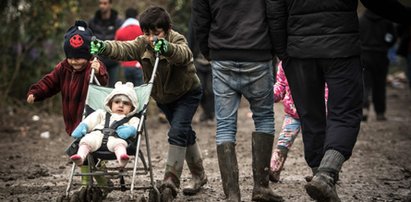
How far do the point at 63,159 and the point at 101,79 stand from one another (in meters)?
2.85

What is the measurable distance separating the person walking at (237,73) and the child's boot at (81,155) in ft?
3.53

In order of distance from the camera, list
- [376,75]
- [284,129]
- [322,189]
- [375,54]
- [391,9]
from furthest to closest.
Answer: [376,75], [375,54], [284,129], [391,9], [322,189]

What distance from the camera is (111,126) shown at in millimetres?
6246

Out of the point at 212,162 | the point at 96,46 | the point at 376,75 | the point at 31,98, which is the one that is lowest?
the point at 212,162

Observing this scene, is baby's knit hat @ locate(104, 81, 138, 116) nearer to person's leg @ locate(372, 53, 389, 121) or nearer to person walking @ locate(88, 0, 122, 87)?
person walking @ locate(88, 0, 122, 87)

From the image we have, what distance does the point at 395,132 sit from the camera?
39.6 ft

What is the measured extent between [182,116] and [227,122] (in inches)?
23.0

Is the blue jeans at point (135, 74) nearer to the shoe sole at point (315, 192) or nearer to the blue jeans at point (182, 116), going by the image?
the blue jeans at point (182, 116)

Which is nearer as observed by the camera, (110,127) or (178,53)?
(110,127)

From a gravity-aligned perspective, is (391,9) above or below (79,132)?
above

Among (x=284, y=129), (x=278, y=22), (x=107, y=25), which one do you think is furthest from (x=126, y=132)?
(x=107, y=25)

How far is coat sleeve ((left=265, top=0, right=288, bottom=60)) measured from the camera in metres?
6.12

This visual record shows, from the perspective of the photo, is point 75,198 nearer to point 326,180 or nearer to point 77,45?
point 77,45

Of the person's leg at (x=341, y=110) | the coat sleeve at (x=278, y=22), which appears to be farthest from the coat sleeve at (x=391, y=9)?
the coat sleeve at (x=278, y=22)
